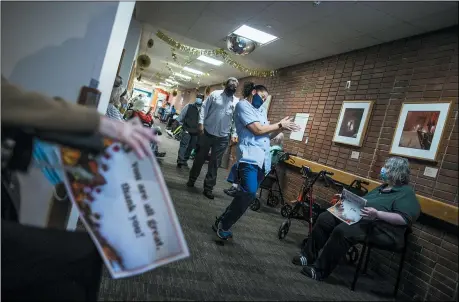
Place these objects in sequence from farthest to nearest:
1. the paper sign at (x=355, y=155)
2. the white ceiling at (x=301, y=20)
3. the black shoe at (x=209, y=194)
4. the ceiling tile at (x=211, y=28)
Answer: the black shoe at (x=209, y=194), the paper sign at (x=355, y=155), the ceiling tile at (x=211, y=28), the white ceiling at (x=301, y=20)

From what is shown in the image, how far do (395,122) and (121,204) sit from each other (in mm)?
1728

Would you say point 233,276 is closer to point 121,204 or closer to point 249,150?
point 249,150

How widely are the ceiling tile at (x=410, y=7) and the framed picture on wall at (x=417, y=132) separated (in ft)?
1.37

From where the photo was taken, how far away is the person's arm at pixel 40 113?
1.87 ft

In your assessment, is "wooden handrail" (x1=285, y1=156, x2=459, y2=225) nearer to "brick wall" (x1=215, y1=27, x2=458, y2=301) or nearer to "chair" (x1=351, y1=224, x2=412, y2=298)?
"brick wall" (x1=215, y1=27, x2=458, y2=301)

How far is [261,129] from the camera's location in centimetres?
207

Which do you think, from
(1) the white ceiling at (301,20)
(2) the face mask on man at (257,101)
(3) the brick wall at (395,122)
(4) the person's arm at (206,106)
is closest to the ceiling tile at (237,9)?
(1) the white ceiling at (301,20)

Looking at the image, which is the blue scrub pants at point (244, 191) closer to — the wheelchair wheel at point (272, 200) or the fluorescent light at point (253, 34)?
the fluorescent light at point (253, 34)

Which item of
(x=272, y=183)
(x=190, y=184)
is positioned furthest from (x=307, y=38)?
(x=190, y=184)

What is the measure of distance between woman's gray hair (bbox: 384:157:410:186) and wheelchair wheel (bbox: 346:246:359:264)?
1.62 feet

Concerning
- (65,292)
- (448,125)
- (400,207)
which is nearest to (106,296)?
(65,292)

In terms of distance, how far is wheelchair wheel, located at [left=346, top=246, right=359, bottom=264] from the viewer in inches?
71.3

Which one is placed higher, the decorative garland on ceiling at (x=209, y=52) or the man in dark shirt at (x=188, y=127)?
the decorative garland on ceiling at (x=209, y=52)

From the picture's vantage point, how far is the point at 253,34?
308 cm
